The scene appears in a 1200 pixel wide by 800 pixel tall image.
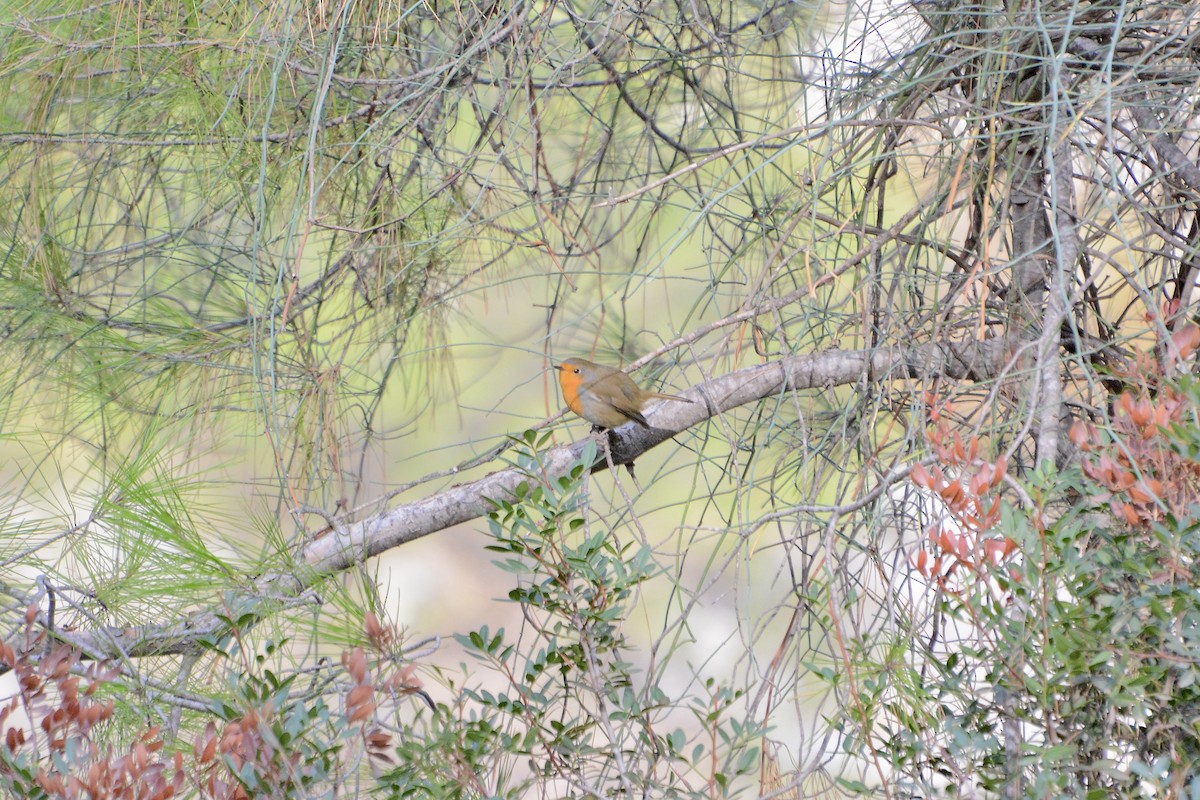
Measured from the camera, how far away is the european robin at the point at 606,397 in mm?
1814

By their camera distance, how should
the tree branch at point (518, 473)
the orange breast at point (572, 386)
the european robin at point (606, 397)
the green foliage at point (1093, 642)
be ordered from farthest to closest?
the orange breast at point (572, 386)
the european robin at point (606, 397)
the tree branch at point (518, 473)
the green foliage at point (1093, 642)

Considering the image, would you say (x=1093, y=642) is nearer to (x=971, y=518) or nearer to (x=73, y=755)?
(x=971, y=518)

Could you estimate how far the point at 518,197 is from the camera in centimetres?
205

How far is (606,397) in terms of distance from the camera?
73.5 inches

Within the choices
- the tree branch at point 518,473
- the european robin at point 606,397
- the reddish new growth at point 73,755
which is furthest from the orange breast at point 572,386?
the reddish new growth at point 73,755

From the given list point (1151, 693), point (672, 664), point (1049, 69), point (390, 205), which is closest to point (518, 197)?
point (390, 205)

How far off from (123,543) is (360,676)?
747 mm

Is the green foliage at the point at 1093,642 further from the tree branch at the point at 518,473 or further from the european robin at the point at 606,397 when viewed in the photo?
the european robin at the point at 606,397

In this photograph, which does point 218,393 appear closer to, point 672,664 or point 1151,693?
point 1151,693

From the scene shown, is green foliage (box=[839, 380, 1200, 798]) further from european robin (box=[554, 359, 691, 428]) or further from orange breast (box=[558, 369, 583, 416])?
orange breast (box=[558, 369, 583, 416])

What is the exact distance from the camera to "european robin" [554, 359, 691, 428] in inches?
71.4

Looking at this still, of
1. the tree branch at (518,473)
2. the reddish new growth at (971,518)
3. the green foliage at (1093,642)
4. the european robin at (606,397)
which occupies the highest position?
the european robin at (606,397)

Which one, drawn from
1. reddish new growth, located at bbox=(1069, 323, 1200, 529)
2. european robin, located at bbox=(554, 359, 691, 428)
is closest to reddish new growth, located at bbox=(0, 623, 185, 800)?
reddish new growth, located at bbox=(1069, 323, 1200, 529)

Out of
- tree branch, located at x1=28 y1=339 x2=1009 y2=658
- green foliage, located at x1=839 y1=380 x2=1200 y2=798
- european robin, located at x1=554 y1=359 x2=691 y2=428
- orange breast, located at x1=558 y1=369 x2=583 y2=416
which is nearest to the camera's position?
green foliage, located at x1=839 y1=380 x2=1200 y2=798
